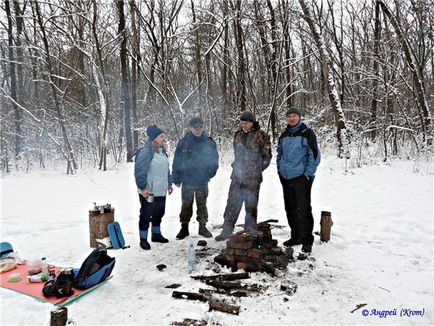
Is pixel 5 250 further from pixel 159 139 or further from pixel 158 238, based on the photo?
pixel 159 139

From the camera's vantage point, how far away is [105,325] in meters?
2.81

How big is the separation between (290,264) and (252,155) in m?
1.66

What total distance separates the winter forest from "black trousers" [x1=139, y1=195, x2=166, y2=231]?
7.21 m

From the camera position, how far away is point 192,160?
5.11m

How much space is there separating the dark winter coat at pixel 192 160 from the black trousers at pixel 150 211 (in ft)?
1.62

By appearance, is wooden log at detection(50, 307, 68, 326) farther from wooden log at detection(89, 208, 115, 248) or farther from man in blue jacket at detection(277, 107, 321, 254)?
man in blue jacket at detection(277, 107, 321, 254)

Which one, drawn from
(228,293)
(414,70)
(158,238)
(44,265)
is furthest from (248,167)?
(414,70)

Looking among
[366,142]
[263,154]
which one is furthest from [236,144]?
[366,142]

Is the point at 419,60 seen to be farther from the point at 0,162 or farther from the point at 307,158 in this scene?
the point at 0,162

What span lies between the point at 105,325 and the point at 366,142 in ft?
35.0

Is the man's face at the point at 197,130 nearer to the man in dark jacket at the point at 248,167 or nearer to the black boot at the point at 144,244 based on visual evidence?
the man in dark jacket at the point at 248,167

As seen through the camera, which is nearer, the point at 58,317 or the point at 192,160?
the point at 58,317

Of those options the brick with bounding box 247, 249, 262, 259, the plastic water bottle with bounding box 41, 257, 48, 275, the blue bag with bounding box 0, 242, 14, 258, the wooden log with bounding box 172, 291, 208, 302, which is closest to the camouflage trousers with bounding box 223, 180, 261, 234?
the brick with bounding box 247, 249, 262, 259

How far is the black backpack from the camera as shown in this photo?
3406 mm
